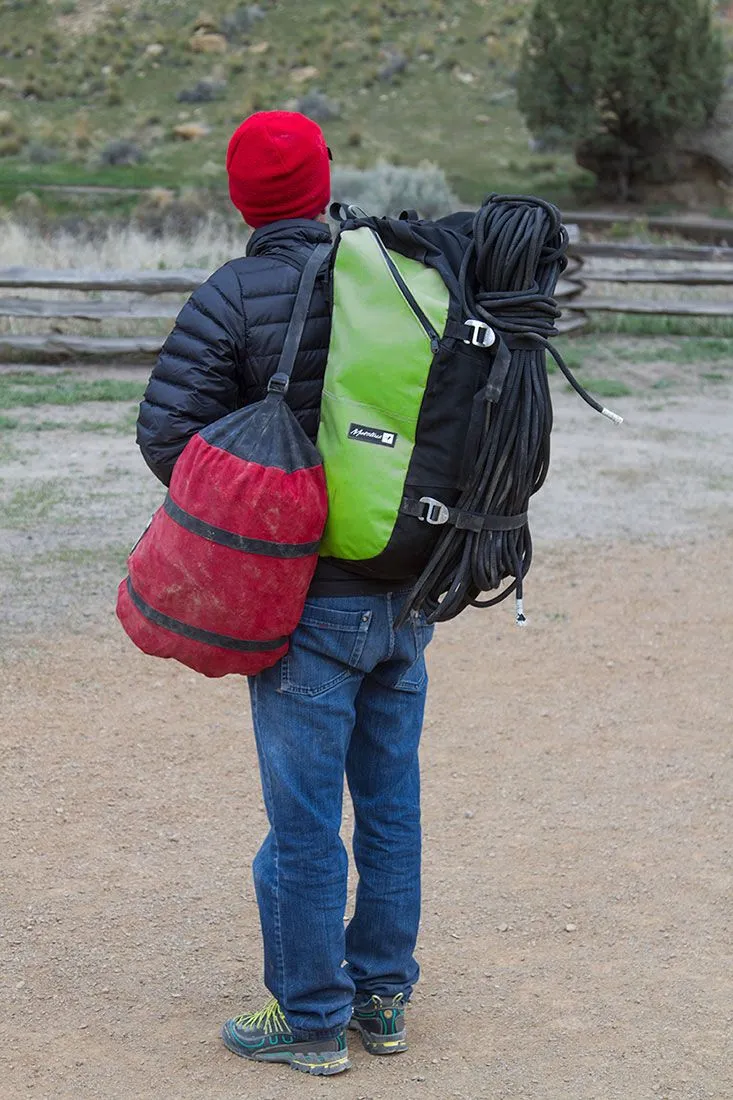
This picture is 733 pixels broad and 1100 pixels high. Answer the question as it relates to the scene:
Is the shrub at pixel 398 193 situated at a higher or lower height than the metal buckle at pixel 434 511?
lower

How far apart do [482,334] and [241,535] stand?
55 cm

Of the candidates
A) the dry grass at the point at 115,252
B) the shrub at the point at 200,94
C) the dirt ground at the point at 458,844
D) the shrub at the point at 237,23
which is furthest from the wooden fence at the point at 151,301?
the shrub at the point at 237,23

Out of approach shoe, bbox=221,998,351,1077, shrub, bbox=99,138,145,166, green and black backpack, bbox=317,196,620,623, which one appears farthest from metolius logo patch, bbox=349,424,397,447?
shrub, bbox=99,138,145,166

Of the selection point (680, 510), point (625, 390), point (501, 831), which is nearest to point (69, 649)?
point (501, 831)

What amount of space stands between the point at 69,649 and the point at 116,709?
1.81ft

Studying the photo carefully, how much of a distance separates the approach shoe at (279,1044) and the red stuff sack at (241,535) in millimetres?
846

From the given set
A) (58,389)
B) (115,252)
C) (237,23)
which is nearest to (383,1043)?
(58,389)

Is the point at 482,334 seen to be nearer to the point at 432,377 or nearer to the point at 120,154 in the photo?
the point at 432,377

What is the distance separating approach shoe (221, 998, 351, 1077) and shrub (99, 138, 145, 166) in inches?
1106

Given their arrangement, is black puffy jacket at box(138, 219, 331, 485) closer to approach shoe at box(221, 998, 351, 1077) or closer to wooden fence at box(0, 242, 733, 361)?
approach shoe at box(221, 998, 351, 1077)

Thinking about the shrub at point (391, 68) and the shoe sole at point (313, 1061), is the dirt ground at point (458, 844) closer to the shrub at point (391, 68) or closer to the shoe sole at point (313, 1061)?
the shoe sole at point (313, 1061)

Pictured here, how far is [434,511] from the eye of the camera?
2.47 m

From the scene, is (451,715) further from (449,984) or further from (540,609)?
(449,984)

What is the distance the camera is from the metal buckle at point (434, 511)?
2463 millimetres
